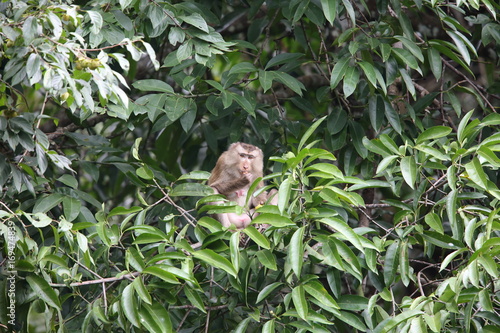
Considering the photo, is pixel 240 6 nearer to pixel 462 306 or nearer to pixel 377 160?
pixel 377 160

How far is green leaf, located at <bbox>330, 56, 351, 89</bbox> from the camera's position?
397cm

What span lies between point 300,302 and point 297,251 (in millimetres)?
229

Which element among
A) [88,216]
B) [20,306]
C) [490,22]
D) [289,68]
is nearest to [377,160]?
[289,68]

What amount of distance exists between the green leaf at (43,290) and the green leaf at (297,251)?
1010mm

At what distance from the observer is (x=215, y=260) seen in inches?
119

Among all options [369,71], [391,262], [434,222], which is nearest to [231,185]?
[369,71]

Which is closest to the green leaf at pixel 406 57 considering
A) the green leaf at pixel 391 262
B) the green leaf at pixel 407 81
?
the green leaf at pixel 407 81

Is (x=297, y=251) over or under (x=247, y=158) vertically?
over

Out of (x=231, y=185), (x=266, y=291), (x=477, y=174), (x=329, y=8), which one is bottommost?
(x=231, y=185)

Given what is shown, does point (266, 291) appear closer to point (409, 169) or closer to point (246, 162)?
point (409, 169)

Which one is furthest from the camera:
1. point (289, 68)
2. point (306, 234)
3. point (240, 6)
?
point (240, 6)

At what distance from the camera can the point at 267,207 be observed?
313cm

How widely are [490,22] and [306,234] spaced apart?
7.41 feet

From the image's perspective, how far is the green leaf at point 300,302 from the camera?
9.74 feet
